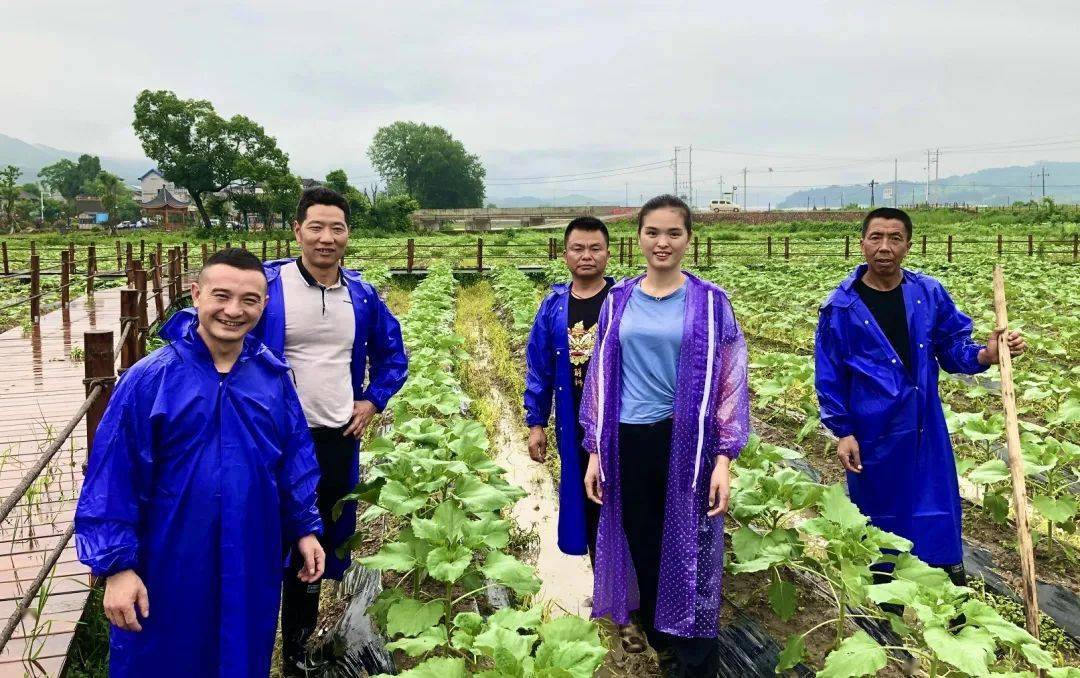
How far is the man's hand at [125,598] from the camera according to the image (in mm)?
2084

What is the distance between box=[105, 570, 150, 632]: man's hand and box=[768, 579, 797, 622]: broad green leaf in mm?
2284

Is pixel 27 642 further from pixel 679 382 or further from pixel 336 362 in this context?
pixel 679 382

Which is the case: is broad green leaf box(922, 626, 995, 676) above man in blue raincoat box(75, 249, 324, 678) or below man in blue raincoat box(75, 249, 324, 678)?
below

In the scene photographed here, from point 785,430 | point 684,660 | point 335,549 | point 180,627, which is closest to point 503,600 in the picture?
point 335,549

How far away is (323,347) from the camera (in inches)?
121

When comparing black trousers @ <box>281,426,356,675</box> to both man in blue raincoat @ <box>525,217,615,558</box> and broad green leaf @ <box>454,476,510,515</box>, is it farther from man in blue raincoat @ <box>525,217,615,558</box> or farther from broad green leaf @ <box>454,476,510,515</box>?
man in blue raincoat @ <box>525,217,615,558</box>

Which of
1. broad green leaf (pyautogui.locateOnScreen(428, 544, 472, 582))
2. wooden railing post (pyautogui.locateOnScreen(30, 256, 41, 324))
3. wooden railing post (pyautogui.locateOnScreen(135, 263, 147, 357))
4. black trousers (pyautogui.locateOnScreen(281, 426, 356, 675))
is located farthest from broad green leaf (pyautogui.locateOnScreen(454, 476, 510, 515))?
wooden railing post (pyautogui.locateOnScreen(30, 256, 41, 324))

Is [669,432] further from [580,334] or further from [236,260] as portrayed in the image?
[236,260]

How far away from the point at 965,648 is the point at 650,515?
1.08m

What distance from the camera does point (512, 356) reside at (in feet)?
31.8

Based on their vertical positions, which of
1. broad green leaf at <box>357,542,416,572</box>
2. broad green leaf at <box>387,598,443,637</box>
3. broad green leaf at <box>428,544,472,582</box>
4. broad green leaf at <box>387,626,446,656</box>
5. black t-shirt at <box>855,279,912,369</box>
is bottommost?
broad green leaf at <box>387,598,443,637</box>

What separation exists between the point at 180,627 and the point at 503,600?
5.56ft

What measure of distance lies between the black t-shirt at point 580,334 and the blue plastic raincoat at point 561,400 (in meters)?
0.02

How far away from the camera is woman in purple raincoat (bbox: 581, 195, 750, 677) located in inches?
107
